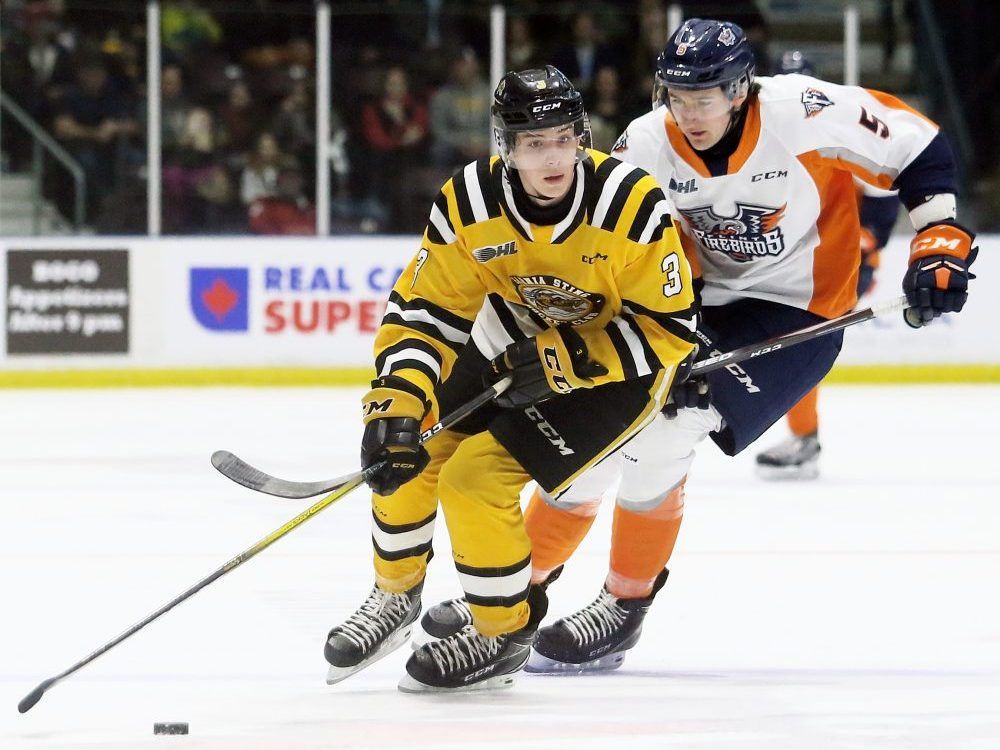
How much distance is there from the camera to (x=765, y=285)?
122 inches

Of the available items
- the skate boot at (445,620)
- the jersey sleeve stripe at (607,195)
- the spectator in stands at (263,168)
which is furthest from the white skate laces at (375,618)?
the spectator in stands at (263,168)

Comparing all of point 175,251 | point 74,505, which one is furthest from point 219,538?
point 175,251

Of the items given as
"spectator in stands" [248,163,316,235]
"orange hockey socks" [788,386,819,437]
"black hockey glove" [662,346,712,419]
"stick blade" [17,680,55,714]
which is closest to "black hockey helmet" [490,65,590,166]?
"black hockey glove" [662,346,712,419]

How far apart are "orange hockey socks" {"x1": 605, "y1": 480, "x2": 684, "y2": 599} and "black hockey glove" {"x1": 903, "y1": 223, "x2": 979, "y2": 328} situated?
1.72 feet

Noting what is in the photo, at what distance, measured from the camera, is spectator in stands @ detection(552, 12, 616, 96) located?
25.1 ft

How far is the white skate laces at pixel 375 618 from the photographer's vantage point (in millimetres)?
2619

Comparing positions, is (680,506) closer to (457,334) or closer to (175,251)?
(457,334)

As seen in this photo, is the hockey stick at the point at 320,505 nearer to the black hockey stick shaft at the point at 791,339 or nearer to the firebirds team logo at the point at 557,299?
the firebirds team logo at the point at 557,299

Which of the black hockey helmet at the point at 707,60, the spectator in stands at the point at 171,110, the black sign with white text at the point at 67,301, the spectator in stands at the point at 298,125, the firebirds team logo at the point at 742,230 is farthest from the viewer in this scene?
the spectator in stands at the point at 298,125

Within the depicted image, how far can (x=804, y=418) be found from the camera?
4906 millimetres

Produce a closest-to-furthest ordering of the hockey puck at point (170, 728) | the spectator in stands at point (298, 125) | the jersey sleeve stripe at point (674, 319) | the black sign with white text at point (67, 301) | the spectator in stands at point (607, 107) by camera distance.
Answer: the hockey puck at point (170, 728) < the jersey sleeve stripe at point (674, 319) < the black sign with white text at point (67, 301) < the spectator in stands at point (298, 125) < the spectator in stands at point (607, 107)

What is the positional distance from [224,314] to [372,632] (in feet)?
14.9

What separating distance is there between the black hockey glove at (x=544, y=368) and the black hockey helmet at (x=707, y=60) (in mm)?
494

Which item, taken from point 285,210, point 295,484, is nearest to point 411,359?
point 295,484
